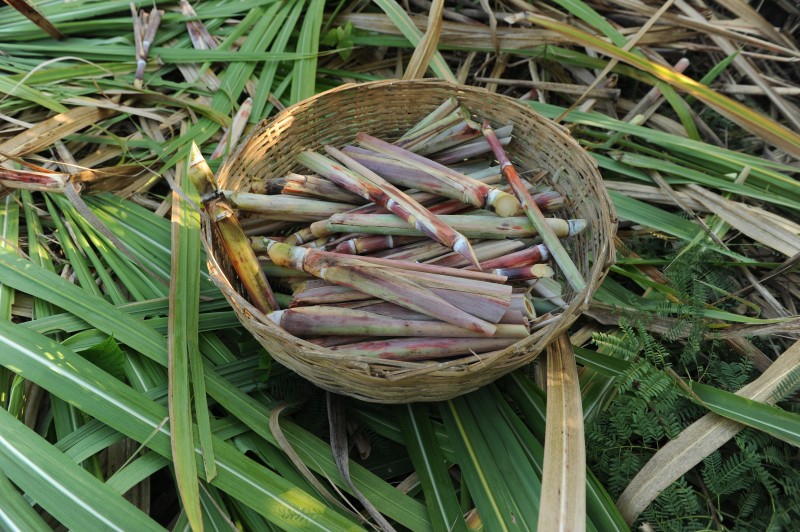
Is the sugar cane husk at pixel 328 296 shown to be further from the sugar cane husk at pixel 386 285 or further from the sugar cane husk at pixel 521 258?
the sugar cane husk at pixel 521 258

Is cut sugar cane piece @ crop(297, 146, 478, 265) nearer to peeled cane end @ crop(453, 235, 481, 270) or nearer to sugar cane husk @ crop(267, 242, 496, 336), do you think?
peeled cane end @ crop(453, 235, 481, 270)

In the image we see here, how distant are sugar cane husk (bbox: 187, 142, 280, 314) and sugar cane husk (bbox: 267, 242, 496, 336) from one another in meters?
0.11

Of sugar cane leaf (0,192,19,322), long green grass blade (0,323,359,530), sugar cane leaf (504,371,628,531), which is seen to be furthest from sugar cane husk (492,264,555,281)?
sugar cane leaf (0,192,19,322)

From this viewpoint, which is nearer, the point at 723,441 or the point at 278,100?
the point at 723,441

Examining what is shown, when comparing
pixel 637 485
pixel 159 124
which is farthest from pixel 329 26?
pixel 637 485

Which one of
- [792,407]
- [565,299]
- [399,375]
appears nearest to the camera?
[399,375]

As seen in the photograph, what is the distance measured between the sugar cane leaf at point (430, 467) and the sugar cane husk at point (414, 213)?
35 cm

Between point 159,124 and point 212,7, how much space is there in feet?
1.59

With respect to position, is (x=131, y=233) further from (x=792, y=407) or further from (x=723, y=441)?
(x=792, y=407)

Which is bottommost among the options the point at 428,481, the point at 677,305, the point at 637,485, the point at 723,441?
the point at 428,481

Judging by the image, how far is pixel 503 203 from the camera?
54.1 inches

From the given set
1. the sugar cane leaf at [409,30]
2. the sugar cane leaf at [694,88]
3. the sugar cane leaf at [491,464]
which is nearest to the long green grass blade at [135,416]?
the sugar cane leaf at [491,464]

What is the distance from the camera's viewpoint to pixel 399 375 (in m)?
1.03

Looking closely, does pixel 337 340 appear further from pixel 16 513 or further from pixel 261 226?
pixel 16 513
